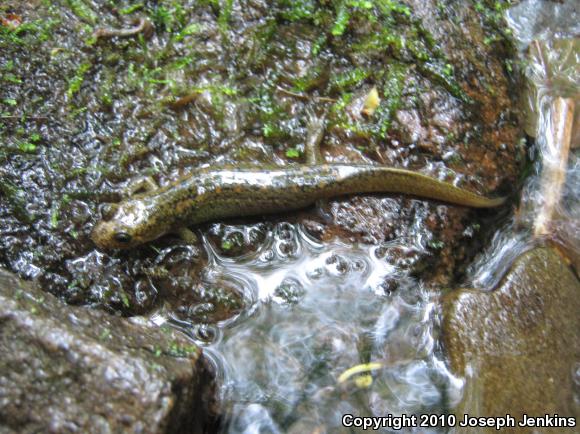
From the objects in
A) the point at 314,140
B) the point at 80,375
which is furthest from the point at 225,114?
the point at 80,375

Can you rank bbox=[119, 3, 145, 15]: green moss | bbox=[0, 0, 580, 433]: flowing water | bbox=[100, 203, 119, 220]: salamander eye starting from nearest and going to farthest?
bbox=[0, 0, 580, 433]: flowing water < bbox=[100, 203, 119, 220]: salamander eye < bbox=[119, 3, 145, 15]: green moss

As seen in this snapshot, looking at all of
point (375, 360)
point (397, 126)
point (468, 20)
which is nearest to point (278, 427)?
point (375, 360)

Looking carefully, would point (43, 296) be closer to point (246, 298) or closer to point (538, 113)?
point (246, 298)

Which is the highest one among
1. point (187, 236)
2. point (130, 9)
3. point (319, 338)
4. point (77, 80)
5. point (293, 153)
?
point (130, 9)

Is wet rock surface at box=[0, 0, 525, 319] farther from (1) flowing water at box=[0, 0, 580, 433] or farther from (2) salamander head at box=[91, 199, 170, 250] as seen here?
(2) salamander head at box=[91, 199, 170, 250]

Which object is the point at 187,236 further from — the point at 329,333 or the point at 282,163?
the point at 329,333

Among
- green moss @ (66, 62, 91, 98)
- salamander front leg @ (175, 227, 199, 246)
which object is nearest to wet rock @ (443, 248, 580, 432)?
salamander front leg @ (175, 227, 199, 246)
